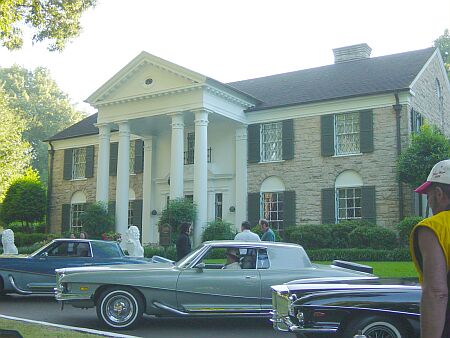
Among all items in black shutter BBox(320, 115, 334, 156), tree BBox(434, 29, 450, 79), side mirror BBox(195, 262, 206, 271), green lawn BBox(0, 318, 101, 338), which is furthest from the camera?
tree BBox(434, 29, 450, 79)

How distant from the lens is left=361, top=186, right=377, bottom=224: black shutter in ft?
72.8

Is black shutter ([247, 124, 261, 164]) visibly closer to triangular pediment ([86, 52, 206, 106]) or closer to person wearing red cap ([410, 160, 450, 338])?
triangular pediment ([86, 52, 206, 106])

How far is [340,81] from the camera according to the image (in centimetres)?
2583

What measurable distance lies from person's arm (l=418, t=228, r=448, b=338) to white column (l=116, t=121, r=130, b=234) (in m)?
23.5

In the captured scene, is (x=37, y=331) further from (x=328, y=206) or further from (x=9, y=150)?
(x=9, y=150)

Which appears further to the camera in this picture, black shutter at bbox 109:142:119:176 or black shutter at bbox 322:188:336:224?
black shutter at bbox 109:142:119:176

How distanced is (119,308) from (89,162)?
23323 mm

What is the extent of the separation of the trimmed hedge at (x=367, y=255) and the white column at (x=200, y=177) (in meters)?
5.25

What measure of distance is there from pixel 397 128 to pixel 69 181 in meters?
18.2

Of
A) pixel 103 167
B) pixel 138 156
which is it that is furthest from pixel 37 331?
pixel 138 156

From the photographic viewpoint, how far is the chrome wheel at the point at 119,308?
340 inches

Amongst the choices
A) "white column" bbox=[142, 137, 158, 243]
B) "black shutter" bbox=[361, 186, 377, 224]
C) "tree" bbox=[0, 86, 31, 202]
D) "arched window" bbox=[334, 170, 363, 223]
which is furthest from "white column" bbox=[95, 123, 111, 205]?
"tree" bbox=[0, 86, 31, 202]

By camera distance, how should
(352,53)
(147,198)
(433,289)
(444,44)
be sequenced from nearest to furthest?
(433,289) < (147,198) < (352,53) < (444,44)

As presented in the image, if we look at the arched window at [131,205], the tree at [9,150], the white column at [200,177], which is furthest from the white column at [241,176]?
the tree at [9,150]
